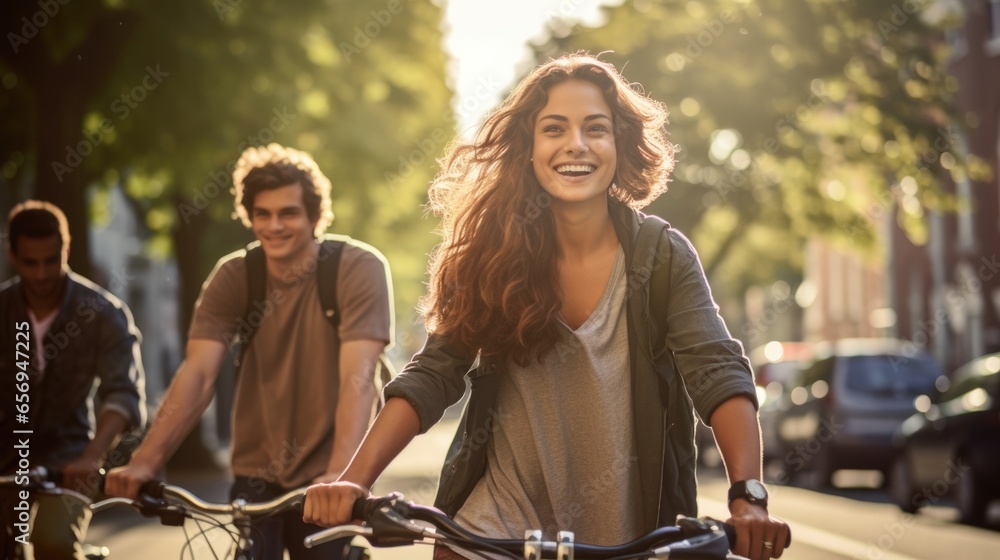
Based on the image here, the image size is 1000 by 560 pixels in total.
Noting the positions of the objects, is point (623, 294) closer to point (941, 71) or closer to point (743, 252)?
point (941, 71)

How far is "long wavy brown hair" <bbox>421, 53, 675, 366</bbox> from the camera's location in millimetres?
3729

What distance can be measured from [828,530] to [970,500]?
Result: 134 cm

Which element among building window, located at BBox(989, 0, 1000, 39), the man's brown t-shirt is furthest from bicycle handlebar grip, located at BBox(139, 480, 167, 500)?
building window, located at BBox(989, 0, 1000, 39)

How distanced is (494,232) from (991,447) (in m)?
10.6

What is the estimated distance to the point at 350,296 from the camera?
5352mm

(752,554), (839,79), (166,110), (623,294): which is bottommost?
(752,554)

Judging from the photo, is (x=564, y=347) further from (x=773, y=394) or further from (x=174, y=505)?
(x=773, y=394)

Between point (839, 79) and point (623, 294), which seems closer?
point (623, 294)

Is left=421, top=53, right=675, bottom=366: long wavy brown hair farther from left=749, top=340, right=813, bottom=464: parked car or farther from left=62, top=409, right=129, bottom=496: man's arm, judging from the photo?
left=749, top=340, right=813, bottom=464: parked car

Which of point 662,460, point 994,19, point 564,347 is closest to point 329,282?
point 564,347

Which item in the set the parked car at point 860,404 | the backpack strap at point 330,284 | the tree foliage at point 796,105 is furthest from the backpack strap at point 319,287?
the tree foliage at point 796,105

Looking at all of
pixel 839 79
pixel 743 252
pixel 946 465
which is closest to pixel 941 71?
pixel 839 79

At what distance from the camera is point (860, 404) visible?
18.8 metres

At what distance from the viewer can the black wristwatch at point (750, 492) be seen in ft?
10.5
